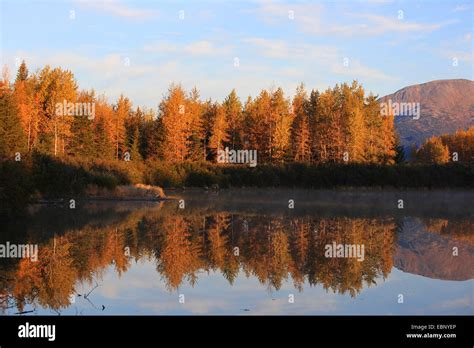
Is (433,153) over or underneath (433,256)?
over

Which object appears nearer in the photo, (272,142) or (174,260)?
(174,260)

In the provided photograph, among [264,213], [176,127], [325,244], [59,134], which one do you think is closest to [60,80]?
[59,134]

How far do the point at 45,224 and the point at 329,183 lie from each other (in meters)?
29.8

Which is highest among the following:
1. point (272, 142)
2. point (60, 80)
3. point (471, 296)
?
point (60, 80)

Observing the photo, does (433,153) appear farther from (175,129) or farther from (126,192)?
(126,192)

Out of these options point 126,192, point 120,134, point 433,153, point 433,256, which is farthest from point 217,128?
point 433,256

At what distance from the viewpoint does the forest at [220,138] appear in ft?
150

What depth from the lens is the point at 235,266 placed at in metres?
13.1

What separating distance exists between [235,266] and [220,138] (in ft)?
150

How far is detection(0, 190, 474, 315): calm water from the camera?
9555 mm

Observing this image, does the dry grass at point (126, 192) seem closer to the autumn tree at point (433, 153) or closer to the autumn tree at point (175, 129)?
the autumn tree at point (175, 129)

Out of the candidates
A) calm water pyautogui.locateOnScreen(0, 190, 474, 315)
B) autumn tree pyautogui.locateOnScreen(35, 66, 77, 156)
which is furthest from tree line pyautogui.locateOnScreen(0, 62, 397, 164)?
calm water pyautogui.locateOnScreen(0, 190, 474, 315)

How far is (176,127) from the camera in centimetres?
5531
